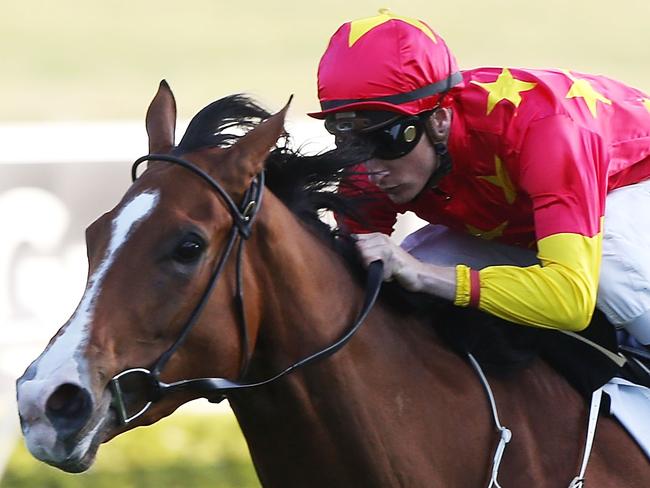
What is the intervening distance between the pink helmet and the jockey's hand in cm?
31

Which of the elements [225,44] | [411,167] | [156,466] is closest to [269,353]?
[411,167]

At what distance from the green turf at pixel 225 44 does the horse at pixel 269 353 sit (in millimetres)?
8968

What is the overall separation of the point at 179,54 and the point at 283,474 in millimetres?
13062

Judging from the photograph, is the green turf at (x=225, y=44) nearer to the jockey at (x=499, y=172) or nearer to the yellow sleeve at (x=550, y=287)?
the jockey at (x=499, y=172)

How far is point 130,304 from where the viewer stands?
2400mm

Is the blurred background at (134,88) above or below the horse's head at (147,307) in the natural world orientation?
below

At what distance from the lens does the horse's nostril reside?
2299mm

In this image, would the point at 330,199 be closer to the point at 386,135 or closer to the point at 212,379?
the point at 386,135

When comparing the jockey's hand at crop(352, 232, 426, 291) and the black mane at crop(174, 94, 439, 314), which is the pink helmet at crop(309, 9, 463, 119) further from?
the jockey's hand at crop(352, 232, 426, 291)

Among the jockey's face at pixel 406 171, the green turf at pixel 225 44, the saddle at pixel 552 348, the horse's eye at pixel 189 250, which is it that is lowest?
the green turf at pixel 225 44

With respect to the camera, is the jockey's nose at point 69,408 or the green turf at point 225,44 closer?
the jockey's nose at point 69,408

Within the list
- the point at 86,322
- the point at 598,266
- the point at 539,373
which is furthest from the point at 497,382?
the point at 86,322

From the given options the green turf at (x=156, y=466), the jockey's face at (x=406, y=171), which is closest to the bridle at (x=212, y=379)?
the jockey's face at (x=406, y=171)

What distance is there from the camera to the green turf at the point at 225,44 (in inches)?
538
